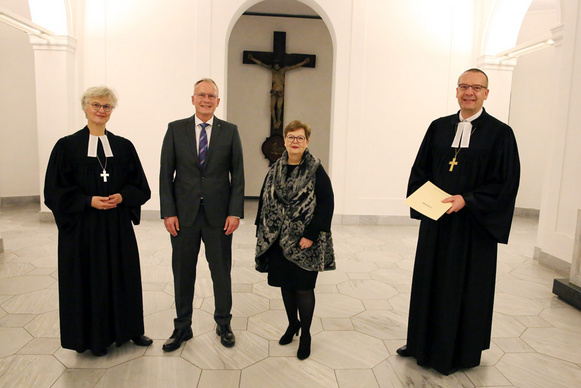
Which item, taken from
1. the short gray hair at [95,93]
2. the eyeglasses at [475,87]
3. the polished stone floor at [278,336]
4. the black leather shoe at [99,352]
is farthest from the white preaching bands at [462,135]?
the black leather shoe at [99,352]

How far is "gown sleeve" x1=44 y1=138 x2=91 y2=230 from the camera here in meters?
2.86

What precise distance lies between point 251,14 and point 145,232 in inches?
258

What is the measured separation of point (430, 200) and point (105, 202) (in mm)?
2298

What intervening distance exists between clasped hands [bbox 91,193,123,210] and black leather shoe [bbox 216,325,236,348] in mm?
1307

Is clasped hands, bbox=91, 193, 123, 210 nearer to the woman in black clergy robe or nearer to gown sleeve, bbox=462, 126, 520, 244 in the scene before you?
the woman in black clergy robe

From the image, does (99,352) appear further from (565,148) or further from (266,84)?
(266,84)

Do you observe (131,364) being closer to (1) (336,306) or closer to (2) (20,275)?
(1) (336,306)

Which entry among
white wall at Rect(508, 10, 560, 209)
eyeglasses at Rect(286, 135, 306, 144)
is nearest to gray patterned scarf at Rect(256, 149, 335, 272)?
eyeglasses at Rect(286, 135, 306, 144)

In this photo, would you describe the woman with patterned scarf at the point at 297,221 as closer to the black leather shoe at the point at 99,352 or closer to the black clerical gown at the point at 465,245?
the black clerical gown at the point at 465,245

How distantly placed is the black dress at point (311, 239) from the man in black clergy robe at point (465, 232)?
0.79 metres

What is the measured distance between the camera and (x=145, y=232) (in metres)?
7.03

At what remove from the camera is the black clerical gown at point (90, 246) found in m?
2.92

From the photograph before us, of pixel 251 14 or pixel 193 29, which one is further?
pixel 251 14

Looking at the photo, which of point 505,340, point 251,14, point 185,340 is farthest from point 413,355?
point 251,14
